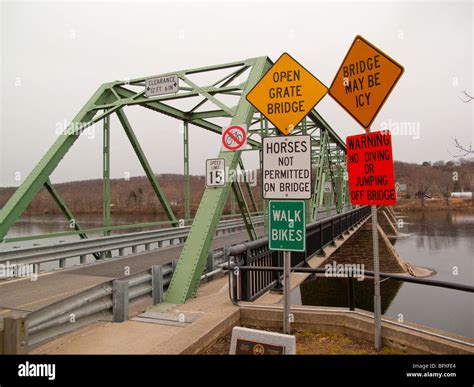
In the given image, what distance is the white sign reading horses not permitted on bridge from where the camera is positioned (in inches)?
144

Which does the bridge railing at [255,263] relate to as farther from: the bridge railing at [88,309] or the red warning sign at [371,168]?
the red warning sign at [371,168]

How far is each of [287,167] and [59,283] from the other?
6.14 metres

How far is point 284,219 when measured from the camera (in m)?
3.80

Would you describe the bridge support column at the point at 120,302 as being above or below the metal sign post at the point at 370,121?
below

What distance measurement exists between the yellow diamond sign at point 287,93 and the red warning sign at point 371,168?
2.09ft

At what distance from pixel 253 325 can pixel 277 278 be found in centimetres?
226

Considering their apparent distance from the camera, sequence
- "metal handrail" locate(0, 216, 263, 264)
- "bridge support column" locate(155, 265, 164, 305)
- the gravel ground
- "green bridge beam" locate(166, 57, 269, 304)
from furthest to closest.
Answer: "metal handrail" locate(0, 216, 263, 264)
"green bridge beam" locate(166, 57, 269, 304)
"bridge support column" locate(155, 265, 164, 305)
the gravel ground

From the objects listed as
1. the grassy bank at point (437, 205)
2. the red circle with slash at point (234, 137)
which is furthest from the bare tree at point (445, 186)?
the red circle with slash at point (234, 137)

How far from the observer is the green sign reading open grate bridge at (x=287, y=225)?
3.70 meters

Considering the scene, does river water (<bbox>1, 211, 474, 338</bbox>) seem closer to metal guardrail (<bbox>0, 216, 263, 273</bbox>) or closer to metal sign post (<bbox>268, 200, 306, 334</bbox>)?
metal guardrail (<bbox>0, 216, 263, 273</bbox>)

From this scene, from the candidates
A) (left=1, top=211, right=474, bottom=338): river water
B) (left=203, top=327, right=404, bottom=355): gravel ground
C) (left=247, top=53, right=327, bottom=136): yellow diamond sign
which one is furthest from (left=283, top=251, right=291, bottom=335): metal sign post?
(left=1, top=211, right=474, bottom=338): river water

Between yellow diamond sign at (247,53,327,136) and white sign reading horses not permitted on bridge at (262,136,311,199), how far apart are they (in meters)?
0.22
